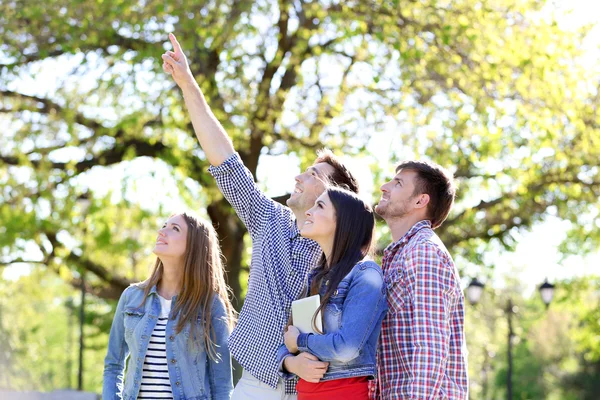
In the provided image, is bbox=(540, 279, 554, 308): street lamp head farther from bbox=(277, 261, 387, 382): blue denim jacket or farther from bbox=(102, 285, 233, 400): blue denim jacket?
bbox=(277, 261, 387, 382): blue denim jacket

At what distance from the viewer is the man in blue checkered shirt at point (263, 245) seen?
4.16 m

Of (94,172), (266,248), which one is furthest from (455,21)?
(266,248)

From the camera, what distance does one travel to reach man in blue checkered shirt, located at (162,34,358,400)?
4160 millimetres

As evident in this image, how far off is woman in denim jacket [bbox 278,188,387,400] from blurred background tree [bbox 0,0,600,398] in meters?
7.59

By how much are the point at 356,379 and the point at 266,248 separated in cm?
100

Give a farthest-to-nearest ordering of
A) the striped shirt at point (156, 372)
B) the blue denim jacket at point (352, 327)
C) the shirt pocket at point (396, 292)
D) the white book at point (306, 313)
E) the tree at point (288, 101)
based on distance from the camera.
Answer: the tree at point (288, 101)
the striped shirt at point (156, 372)
the shirt pocket at point (396, 292)
the white book at point (306, 313)
the blue denim jacket at point (352, 327)

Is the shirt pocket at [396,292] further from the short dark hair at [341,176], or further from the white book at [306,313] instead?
the short dark hair at [341,176]

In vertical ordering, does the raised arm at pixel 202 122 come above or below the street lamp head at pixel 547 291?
below

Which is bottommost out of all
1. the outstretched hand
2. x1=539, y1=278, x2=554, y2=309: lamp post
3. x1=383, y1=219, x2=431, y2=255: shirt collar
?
x1=383, y1=219, x2=431, y2=255: shirt collar

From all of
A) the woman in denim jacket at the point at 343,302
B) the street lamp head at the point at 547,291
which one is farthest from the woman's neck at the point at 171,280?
the street lamp head at the point at 547,291

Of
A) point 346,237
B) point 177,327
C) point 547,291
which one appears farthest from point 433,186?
point 547,291

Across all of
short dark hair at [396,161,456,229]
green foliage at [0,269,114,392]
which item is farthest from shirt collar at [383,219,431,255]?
green foliage at [0,269,114,392]

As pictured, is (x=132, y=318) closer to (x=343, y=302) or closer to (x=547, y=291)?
(x=343, y=302)

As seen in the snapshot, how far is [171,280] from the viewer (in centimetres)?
501
